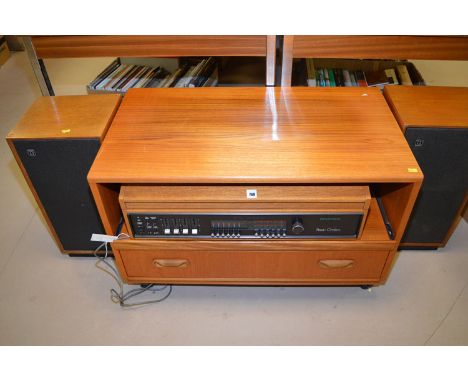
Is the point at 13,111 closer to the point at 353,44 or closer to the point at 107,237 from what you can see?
the point at 107,237

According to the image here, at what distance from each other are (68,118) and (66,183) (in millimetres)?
189

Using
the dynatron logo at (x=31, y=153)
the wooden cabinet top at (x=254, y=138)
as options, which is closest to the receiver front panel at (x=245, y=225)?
the wooden cabinet top at (x=254, y=138)

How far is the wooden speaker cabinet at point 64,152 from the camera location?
1042mm

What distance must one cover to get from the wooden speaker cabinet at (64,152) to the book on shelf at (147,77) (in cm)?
37

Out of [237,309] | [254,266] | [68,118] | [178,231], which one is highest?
[68,118]

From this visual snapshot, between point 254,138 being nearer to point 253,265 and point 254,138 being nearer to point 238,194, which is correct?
point 238,194

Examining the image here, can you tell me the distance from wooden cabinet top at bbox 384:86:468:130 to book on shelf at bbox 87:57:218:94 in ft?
2.52

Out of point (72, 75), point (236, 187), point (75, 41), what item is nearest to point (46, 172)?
point (75, 41)

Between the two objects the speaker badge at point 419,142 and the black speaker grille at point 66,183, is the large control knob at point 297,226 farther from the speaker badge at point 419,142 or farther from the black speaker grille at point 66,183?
the black speaker grille at point 66,183

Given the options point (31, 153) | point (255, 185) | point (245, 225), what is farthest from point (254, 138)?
point (31, 153)

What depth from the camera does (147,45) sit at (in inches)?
46.1

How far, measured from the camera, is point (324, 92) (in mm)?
1168

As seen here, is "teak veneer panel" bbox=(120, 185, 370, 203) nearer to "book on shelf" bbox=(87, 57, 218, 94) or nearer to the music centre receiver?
the music centre receiver

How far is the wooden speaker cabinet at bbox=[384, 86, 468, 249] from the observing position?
1043 millimetres
